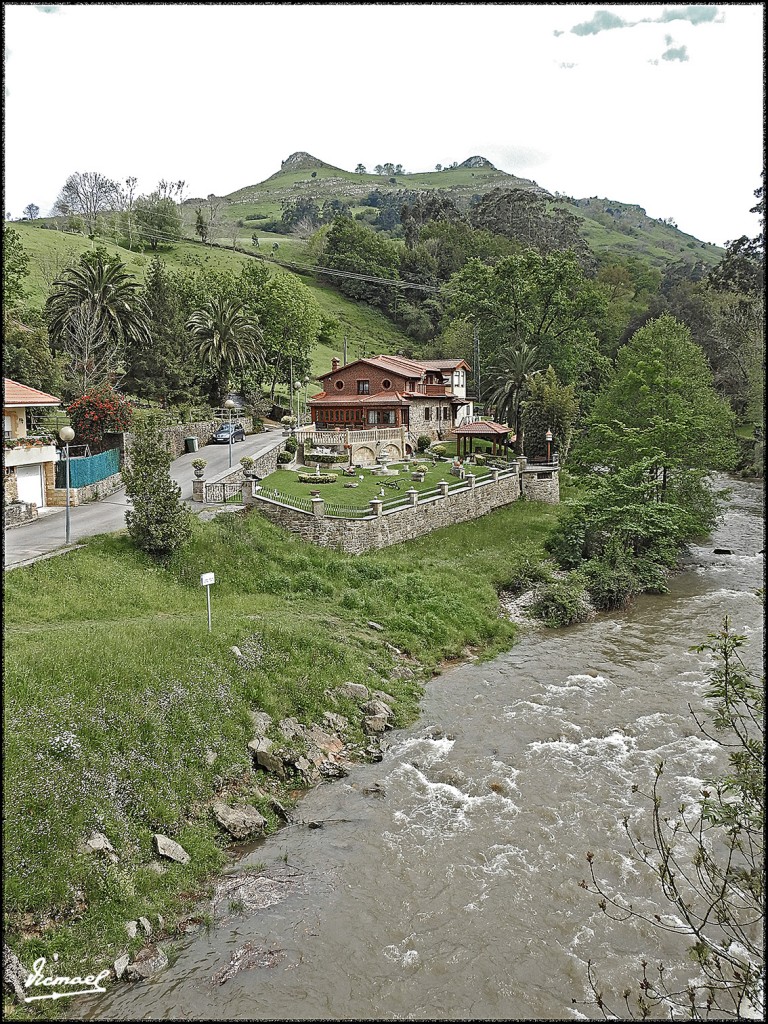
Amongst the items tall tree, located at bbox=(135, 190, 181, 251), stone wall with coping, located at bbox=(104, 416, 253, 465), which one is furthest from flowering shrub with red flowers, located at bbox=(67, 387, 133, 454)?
tall tree, located at bbox=(135, 190, 181, 251)

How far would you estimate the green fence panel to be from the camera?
2986cm

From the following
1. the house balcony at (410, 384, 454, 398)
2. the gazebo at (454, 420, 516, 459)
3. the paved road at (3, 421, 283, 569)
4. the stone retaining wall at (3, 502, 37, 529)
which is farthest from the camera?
the house balcony at (410, 384, 454, 398)

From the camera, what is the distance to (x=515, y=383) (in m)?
52.4

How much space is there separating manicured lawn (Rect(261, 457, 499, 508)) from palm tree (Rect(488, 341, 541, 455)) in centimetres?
1200

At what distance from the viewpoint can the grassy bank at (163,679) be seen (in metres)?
11.0

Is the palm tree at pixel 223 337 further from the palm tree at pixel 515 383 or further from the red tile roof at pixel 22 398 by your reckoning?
the red tile roof at pixel 22 398

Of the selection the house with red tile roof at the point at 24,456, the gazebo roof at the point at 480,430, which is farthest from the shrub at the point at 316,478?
the gazebo roof at the point at 480,430

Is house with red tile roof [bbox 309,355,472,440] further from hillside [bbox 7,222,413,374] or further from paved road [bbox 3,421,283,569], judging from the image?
hillside [bbox 7,222,413,374]

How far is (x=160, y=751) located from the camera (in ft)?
45.4

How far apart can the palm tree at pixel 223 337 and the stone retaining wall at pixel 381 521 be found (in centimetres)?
2971

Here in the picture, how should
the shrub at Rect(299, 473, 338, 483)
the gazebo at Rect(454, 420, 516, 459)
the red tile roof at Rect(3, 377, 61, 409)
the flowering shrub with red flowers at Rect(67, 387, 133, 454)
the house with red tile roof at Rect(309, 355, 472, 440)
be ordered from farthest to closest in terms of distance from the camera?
the house with red tile roof at Rect(309, 355, 472, 440)
the gazebo at Rect(454, 420, 516, 459)
the shrub at Rect(299, 473, 338, 483)
the flowering shrub with red flowers at Rect(67, 387, 133, 454)
the red tile roof at Rect(3, 377, 61, 409)

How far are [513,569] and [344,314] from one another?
263 feet

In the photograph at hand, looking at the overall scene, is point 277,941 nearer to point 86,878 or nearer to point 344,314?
point 86,878

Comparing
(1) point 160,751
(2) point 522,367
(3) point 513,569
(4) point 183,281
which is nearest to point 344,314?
(4) point 183,281
